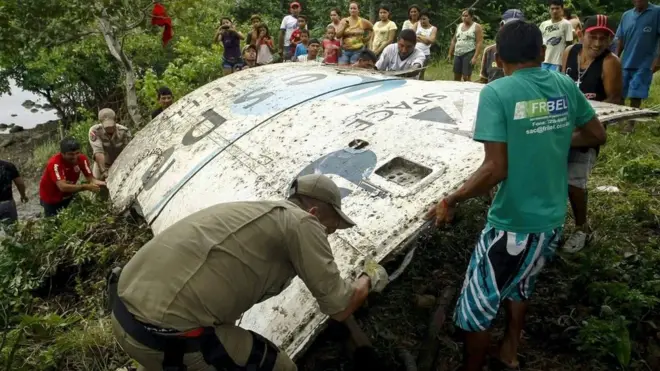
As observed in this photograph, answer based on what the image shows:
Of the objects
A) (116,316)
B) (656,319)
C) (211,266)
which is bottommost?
(656,319)

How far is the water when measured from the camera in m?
17.4

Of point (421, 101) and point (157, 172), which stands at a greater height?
point (421, 101)

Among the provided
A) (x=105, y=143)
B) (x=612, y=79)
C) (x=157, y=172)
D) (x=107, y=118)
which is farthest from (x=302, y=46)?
(x=612, y=79)

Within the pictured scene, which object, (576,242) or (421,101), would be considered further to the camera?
(421,101)

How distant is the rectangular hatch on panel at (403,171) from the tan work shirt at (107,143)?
14.7 feet

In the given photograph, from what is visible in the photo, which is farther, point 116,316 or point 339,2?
point 339,2

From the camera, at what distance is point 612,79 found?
454 cm

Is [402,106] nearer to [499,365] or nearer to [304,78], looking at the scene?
[304,78]

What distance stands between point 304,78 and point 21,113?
17.0 meters

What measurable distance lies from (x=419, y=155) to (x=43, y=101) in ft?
53.7

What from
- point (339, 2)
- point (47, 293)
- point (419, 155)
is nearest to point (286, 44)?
point (339, 2)

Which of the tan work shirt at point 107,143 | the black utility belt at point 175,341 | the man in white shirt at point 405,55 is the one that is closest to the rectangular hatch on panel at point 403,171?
the black utility belt at point 175,341

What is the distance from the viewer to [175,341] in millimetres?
2496

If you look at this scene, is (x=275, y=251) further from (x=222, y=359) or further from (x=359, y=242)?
(x=359, y=242)
